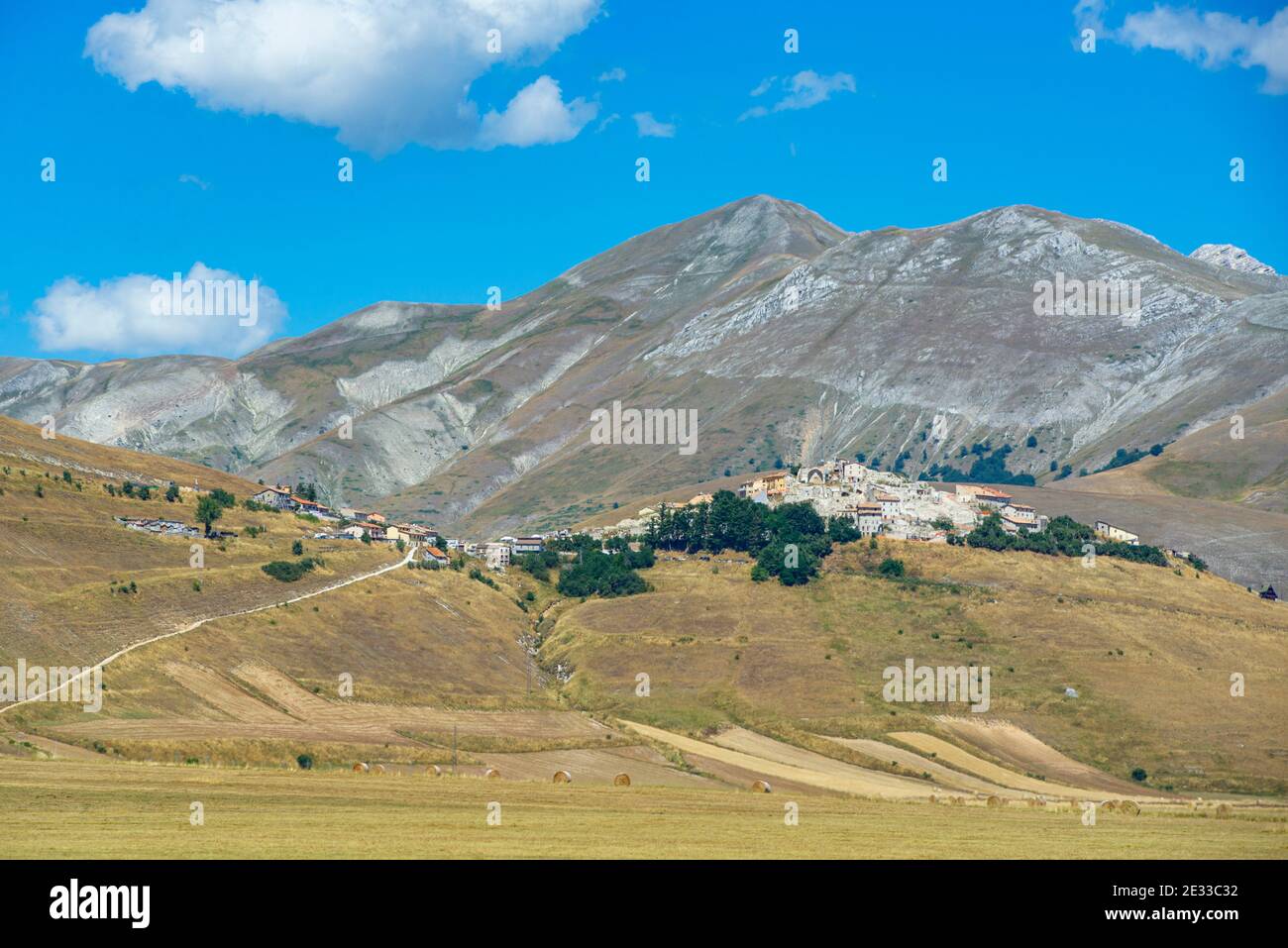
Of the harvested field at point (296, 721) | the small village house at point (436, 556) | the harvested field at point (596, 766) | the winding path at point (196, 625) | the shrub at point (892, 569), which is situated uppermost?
the small village house at point (436, 556)

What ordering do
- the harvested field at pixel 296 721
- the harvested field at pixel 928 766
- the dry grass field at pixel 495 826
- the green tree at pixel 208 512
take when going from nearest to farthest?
the dry grass field at pixel 495 826 < the harvested field at pixel 296 721 < the harvested field at pixel 928 766 < the green tree at pixel 208 512

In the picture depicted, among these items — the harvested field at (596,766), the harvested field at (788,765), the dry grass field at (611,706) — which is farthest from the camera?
the harvested field at (788,765)

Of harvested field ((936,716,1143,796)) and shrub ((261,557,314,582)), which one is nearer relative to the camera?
harvested field ((936,716,1143,796))

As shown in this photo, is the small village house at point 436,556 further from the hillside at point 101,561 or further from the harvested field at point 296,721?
the harvested field at point 296,721

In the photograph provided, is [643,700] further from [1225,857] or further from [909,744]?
[1225,857]

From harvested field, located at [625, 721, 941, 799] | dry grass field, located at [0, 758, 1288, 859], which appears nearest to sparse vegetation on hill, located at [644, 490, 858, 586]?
harvested field, located at [625, 721, 941, 799]

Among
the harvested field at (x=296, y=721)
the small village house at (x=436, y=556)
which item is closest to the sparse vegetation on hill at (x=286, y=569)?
the harvested field at (x=296, y=721)

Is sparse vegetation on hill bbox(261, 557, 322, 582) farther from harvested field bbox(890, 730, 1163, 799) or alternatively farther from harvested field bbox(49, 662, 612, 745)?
harvested field bbox(890, 730, 1163, 799)

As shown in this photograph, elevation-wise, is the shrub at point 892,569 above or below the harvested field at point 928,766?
above

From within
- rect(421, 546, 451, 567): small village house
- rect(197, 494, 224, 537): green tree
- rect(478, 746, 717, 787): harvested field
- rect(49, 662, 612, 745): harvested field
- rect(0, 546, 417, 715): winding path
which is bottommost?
rect(478, 746, 717, 787): harvested field
